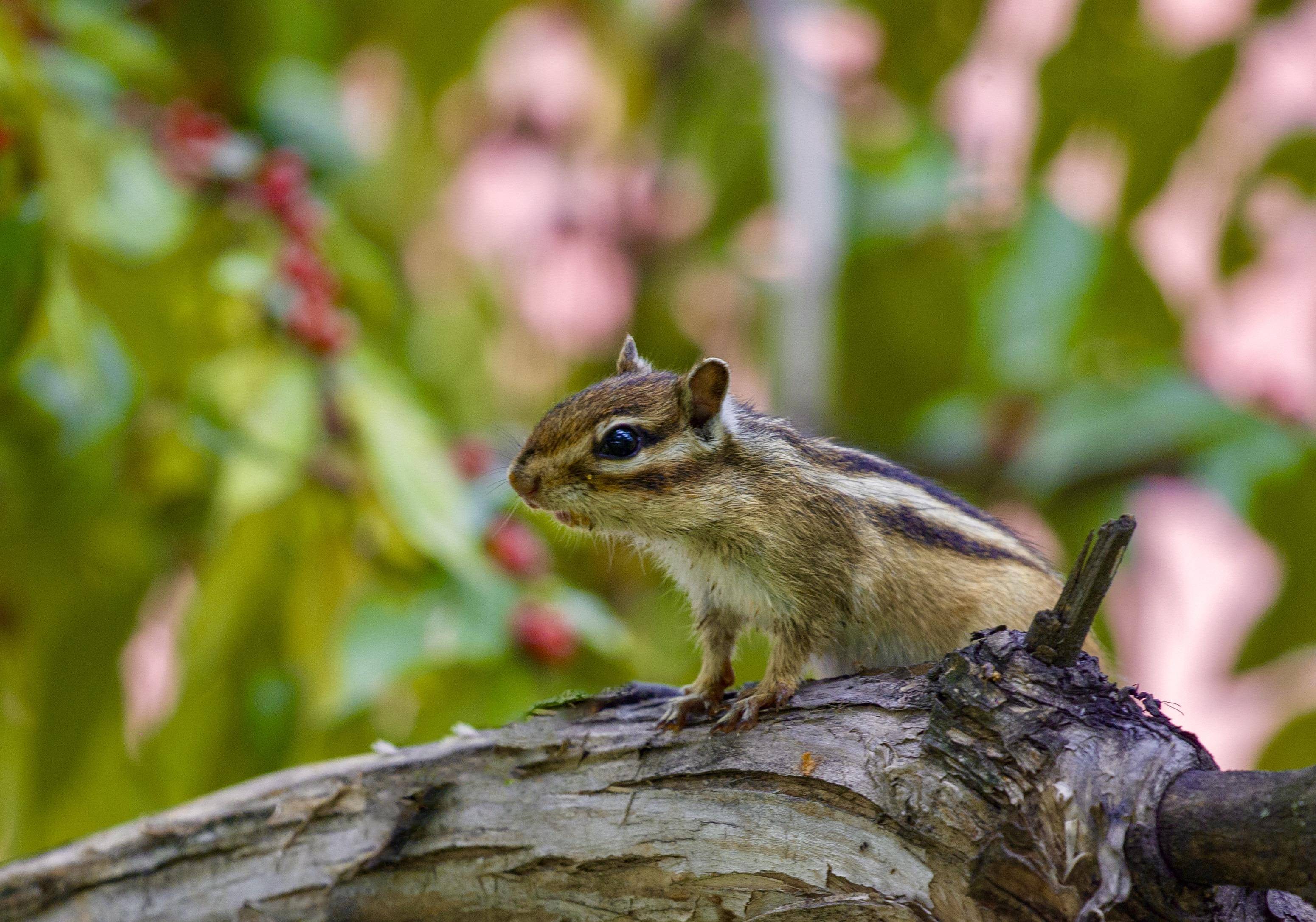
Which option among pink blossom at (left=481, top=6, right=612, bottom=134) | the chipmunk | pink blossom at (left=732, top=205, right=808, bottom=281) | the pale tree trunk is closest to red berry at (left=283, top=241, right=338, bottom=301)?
the chipmunk

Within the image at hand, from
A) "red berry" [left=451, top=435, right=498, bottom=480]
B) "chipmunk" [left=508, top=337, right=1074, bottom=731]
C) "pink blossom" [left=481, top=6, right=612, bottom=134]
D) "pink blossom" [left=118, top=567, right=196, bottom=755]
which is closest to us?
"chipmunk" [left=508, top=337, right=1074, bottom=731]

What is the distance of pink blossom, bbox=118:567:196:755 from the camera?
4.06 m

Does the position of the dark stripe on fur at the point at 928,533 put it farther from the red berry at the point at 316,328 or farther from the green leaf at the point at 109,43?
the green leaf at the point at 109,43

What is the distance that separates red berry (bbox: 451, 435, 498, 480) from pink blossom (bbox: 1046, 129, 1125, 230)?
2806mm

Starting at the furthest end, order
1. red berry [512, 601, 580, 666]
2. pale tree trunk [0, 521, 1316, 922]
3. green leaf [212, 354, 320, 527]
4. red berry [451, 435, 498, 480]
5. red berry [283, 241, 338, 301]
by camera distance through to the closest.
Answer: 1. red berry [451, 435, 498, 480]
2. red berry [283, 241, 338, 301]
3. red berry [512, 601, 580, 666]
4. green leaf [212, 354, 320, 527]
5. pale tree trunk [0, 521, 1316, 922]

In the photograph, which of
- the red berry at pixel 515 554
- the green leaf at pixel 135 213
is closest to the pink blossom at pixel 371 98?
the green leaf at pixel 135 213

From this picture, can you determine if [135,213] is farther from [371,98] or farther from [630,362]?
[371,98]

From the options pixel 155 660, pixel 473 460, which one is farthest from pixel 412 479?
pixel 155 660

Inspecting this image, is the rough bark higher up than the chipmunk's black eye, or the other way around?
the chipmunk's black eye

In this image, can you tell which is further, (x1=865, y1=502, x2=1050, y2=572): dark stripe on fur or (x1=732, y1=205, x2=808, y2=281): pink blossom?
(x1=732, y1=205, x2=808, y2=281): pink blossom

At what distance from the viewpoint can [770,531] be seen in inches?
104

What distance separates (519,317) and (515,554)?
2980 millimetres

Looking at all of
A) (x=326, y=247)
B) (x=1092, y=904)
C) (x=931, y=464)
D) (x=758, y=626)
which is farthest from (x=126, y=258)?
(x=931, y=464)

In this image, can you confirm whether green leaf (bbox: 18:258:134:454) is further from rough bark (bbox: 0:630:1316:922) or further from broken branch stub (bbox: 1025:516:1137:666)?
broken branch stub (bbox: 1025:516:1137:666)
